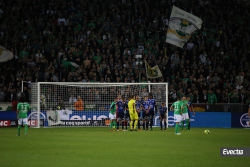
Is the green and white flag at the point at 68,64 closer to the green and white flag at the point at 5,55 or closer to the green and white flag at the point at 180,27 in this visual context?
the green and white flag at the point at 5,55

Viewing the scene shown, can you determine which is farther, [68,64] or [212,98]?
[68,64]

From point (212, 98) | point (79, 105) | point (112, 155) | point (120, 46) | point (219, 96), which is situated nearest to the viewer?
point (112, 155)

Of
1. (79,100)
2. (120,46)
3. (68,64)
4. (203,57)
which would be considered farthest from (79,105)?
(203,57)

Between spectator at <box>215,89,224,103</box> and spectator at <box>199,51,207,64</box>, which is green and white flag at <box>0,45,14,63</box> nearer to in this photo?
spectator at <box>199,51,207,64</box>

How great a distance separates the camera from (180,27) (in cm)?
2652

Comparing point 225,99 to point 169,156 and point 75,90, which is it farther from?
point 169,156

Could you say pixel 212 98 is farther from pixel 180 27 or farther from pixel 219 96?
pixel 180 27

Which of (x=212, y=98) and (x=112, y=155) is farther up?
(x=212, y=98)

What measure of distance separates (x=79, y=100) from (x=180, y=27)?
8548mm

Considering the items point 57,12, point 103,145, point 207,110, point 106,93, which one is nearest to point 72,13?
point 57,12

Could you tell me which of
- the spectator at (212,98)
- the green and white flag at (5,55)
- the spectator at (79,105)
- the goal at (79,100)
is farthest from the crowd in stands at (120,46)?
the spectator at (79,105)

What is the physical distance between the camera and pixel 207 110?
2558cm

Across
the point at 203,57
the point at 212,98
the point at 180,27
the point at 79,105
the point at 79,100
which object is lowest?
the point at 79,105

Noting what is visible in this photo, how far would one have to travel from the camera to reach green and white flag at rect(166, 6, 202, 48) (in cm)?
2630
